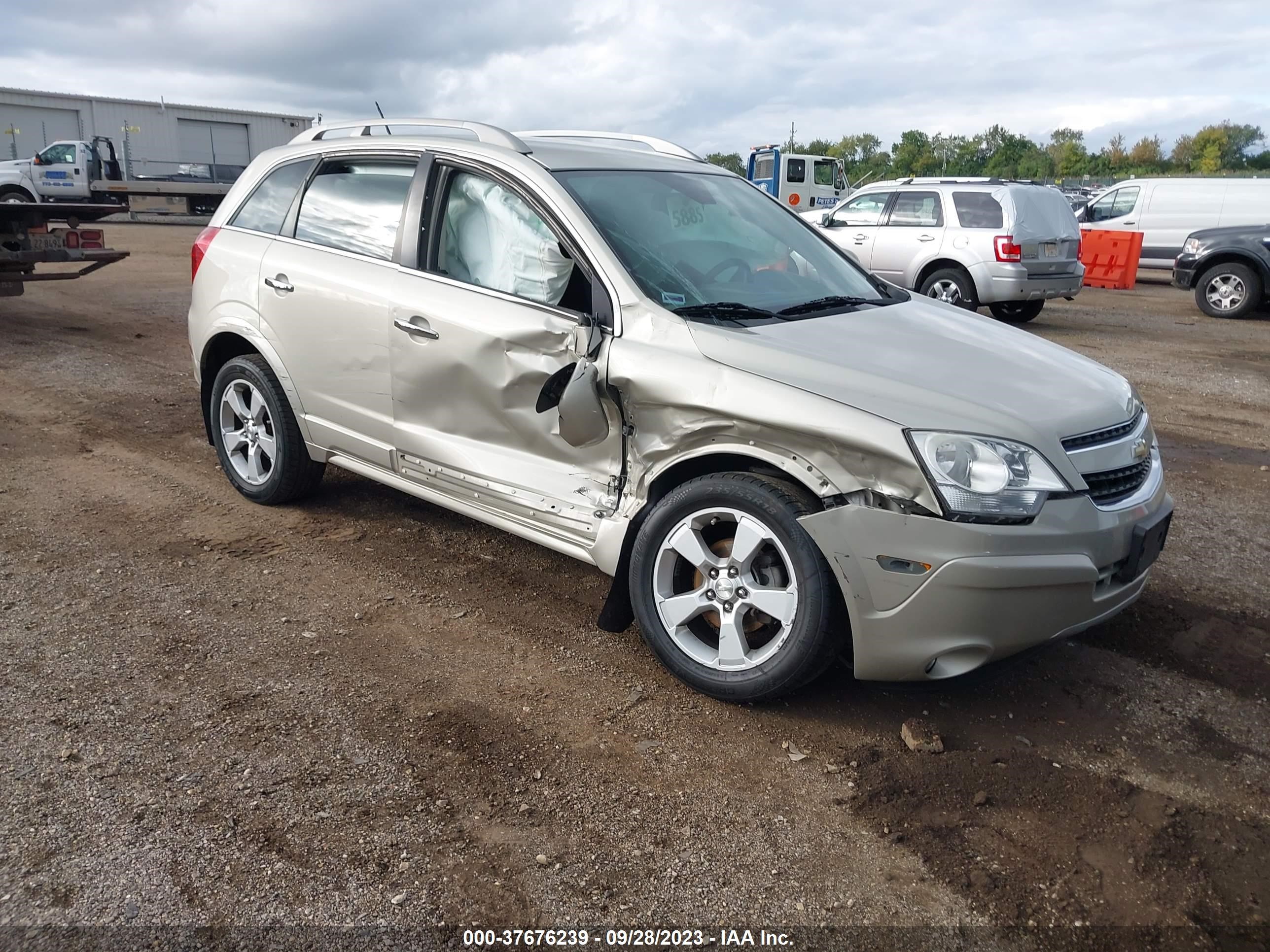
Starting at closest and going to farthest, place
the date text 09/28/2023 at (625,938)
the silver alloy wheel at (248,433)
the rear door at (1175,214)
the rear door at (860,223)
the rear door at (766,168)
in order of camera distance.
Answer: the date text 09/28/2023 at (625,938) → the silver alloy wheel at (248,433) → the rear door at (860,223) → the rear door at (1175,214) → the rear door at (766,168)

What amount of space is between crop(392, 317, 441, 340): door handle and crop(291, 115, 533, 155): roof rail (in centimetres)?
80

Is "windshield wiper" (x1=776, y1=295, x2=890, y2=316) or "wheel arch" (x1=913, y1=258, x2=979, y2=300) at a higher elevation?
"windshield wiper" (x1=776, y1=295, x2=890, y2=316)

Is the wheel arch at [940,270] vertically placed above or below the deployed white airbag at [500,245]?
below

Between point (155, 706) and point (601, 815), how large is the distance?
1.57 meters

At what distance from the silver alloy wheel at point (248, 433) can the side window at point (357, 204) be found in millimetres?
871

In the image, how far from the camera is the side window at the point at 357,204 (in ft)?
14.5

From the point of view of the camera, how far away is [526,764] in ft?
10.3

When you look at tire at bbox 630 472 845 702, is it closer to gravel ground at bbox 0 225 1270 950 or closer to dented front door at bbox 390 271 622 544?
gravel ground at bbox 0 225 1270 950

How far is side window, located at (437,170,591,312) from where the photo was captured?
3.83 meters

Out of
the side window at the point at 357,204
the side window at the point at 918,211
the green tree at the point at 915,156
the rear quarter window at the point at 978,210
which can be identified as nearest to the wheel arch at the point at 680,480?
the side window at the point at 357,204

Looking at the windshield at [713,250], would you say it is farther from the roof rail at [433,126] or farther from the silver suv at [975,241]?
the silver suv at [975,241]

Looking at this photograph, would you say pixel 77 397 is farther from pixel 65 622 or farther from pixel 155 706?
pixel 155 706

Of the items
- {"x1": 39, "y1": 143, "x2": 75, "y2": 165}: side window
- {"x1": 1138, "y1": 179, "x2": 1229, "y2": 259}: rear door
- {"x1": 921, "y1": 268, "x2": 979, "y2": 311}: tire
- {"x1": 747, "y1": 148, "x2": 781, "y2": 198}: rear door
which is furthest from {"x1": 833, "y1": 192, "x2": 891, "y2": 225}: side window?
{"x1": 39, "y1": 143, "x2": 75, "y2": 165}: side window

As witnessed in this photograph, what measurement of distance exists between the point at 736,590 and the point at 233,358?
3151 mm
